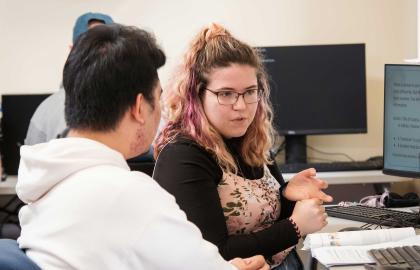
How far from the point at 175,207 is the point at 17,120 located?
2869 millimetres

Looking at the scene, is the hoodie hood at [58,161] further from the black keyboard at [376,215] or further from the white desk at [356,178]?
the white desk at [356,178]

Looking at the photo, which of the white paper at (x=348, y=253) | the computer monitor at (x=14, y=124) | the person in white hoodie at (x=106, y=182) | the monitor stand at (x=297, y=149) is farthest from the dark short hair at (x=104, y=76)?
the computer monitor at (x=14, y=124)

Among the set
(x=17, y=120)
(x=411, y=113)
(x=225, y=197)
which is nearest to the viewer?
(x=225, y=197)

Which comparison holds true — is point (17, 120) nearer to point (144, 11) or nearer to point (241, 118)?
point (144, 11)

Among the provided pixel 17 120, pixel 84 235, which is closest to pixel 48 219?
pixel 84 235

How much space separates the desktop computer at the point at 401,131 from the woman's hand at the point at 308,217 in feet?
1.24

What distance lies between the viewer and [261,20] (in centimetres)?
370

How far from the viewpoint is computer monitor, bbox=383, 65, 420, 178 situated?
1937 millimetres

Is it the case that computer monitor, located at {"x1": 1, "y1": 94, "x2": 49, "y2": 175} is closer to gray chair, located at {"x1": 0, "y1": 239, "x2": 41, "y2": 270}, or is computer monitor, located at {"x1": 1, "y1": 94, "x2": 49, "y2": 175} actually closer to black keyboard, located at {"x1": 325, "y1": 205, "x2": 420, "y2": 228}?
black keyboard, located at {"x1": 325, "y1": 205, "x2": 420, "y2": 228}

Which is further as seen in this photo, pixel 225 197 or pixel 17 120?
pixel 17 120

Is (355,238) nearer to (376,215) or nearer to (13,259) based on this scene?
(376,215)

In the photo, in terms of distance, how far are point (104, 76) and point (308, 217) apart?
0.81 m

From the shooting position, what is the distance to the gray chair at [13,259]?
3.02 feet

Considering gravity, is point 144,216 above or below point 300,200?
above
